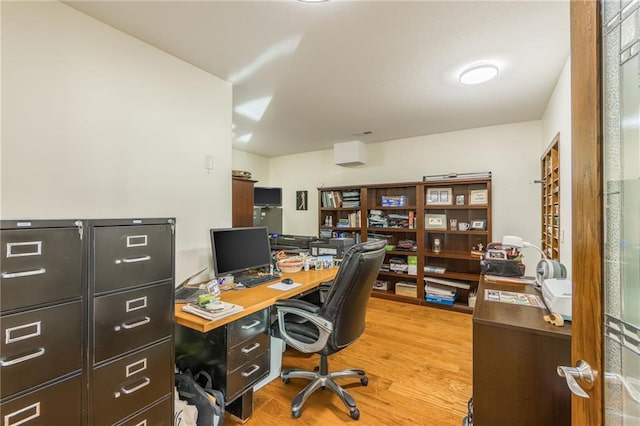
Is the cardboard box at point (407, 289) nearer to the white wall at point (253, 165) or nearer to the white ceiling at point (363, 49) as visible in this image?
the white ceiling at point (363, 49)

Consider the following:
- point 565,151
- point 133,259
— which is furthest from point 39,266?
point 565,151

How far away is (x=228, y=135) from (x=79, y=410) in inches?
78.1

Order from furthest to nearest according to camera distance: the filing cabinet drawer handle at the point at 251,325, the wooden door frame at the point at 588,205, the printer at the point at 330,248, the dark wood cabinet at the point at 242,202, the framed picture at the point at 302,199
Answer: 1. the framed picture at the point at 302,199
2. the printer at the point at 330,248
3. the dark wood cabinet at the point at 242,202
4. the filing cabinet drawer handle at the point at 251,325
5. the wooden door frame at the point at 588,205

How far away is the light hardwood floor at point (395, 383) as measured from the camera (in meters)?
1.73

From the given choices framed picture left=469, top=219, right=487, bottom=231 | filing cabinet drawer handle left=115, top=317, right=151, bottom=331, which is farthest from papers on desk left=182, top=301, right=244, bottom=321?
framed picture left=469, top=219, right=487, bottom=231

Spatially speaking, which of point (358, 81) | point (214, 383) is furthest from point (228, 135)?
point (214, 383)

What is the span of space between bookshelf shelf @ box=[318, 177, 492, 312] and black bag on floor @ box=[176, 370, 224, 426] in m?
2.99

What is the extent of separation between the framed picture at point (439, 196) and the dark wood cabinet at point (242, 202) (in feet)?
8.07

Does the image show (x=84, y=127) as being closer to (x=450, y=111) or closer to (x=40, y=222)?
(x=40, y=222)

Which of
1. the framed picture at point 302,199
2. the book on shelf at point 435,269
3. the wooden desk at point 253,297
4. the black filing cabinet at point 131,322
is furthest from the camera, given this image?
the framed picture at point 302,199

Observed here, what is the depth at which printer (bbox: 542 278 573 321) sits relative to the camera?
1.27 meters

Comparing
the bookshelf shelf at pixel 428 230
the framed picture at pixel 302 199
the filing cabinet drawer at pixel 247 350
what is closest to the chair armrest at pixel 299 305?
the filing cabinet drawer at pixel 247 350

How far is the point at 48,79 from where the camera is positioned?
1.45 metres

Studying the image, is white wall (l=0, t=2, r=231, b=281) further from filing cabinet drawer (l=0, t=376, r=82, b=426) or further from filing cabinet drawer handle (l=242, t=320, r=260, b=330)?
filing cabinet drawer (l=0, t=376, r=82, b=426)
